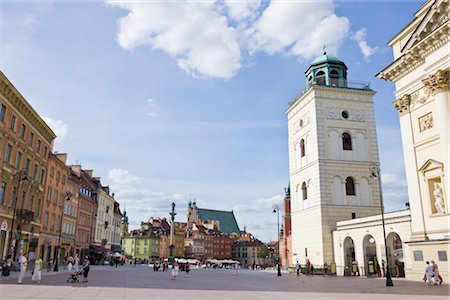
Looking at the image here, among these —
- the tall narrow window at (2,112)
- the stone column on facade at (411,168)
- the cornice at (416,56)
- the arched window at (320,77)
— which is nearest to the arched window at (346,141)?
the arched window at (320,77)

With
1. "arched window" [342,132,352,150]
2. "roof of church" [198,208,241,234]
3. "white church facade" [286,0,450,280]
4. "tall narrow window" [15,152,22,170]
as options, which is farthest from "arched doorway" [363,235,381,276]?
"roof of church" [198,208,241,234]

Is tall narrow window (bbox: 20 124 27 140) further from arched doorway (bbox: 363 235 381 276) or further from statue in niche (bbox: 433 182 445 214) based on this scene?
statue in niche (bbox: 433 182 445 214)

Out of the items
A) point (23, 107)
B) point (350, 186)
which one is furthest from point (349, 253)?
point (23, 107)

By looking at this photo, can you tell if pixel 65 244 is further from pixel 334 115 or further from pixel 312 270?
pixel 334 115

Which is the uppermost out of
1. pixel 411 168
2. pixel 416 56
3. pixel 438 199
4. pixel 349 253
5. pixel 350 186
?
pixel 416 56

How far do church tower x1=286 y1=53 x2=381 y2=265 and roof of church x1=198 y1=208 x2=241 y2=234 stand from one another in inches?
5160

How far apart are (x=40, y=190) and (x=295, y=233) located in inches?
1184

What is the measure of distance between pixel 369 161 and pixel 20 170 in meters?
37.0

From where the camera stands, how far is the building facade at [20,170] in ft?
110

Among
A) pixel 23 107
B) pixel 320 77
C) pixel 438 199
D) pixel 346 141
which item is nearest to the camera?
pixel 438 199

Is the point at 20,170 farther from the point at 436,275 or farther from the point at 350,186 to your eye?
the point at 436,275

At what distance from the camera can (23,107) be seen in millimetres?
37062

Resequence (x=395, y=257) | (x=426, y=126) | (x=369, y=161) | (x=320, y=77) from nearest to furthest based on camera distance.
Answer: (x=426, y=126), (x=395, y=257), (x=369, y=161), (x=320, y=77)

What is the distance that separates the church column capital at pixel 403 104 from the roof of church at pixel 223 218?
15084cm
